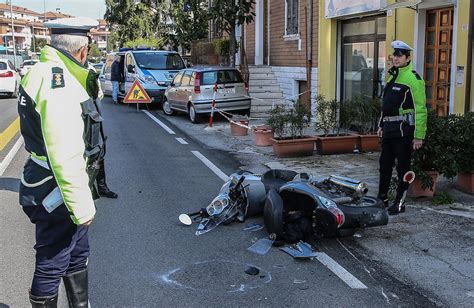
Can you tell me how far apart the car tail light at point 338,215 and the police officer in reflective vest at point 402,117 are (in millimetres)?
1410

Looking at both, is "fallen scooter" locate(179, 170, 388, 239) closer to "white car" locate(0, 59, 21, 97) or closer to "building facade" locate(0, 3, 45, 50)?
"white car" locate(0, 59, 21, 97)

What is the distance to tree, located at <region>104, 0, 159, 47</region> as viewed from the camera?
42.3 m

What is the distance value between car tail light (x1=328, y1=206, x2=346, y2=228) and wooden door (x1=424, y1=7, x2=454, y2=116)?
5.50m

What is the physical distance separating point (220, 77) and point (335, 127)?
18.9ft

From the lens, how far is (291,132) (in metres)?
10.6

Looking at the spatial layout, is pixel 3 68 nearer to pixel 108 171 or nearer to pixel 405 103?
pixel 108 171

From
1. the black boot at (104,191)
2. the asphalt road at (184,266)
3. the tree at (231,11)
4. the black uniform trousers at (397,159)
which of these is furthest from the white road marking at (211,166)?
the tree at (231,11)

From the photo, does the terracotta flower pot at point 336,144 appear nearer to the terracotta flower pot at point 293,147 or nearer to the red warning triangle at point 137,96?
the terracotta flower pot at point 293,147

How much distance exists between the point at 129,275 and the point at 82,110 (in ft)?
6.80

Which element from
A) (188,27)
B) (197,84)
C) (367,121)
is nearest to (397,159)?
(367,121)

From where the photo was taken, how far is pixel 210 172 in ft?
29.5

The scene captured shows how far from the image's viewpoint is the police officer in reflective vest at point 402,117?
6199 millimetres

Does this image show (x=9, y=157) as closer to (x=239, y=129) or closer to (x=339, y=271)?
(x=239, y=129)

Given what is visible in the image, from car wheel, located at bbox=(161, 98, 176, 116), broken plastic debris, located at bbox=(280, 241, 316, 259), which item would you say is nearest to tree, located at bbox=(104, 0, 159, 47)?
car wheel, located at bbox=(161, 98, 176, 116)
